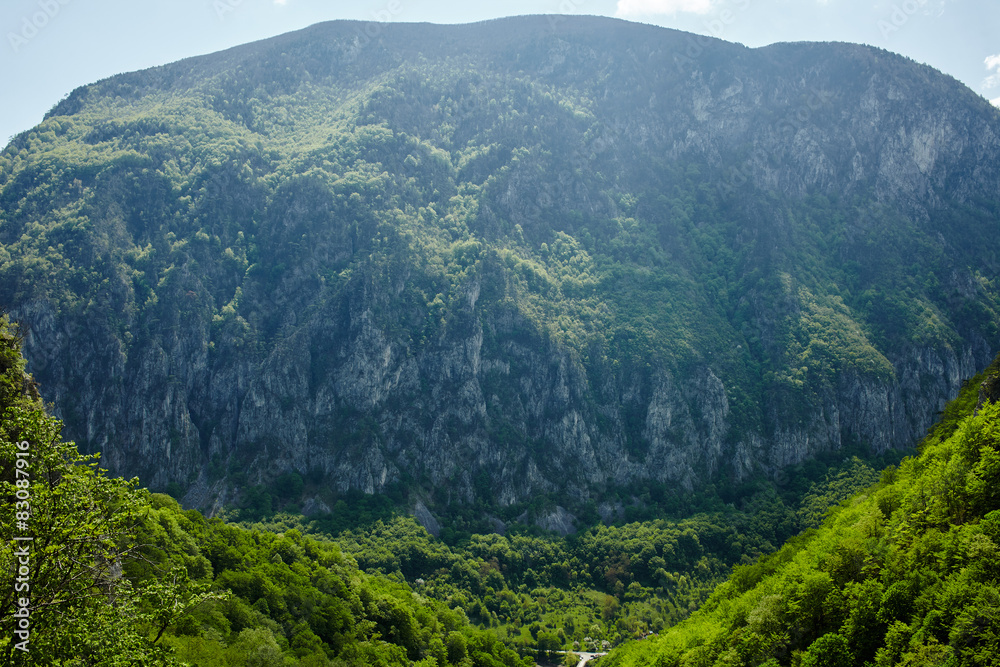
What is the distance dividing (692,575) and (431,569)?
64.1m

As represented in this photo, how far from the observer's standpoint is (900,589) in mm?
44750

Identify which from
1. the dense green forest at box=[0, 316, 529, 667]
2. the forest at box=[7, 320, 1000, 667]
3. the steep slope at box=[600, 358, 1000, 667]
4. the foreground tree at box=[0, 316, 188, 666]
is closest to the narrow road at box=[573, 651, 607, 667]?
the forest at box=[7, 320, 1000, 667]

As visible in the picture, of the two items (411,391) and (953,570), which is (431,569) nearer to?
(411,391)

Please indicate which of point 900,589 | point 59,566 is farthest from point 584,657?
point 59,566

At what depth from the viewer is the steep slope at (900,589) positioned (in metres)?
39.6

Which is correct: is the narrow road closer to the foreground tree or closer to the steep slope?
the steep slope

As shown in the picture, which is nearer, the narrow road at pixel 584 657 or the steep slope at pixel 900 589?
the steep slope at pixel 900 589

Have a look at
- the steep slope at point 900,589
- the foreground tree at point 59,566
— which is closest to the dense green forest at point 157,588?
the foreground tree at point 59,566

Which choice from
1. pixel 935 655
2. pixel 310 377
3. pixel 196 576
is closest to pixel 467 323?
pixel 310 377

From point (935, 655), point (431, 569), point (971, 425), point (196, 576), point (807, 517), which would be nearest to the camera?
point (935, 655)

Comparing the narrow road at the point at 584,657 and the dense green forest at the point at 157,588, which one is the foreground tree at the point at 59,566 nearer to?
the dense green forest at the point at 157,588

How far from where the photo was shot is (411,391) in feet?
613

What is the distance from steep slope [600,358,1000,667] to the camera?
130ft

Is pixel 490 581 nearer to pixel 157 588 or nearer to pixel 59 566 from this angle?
pixel 157 588
